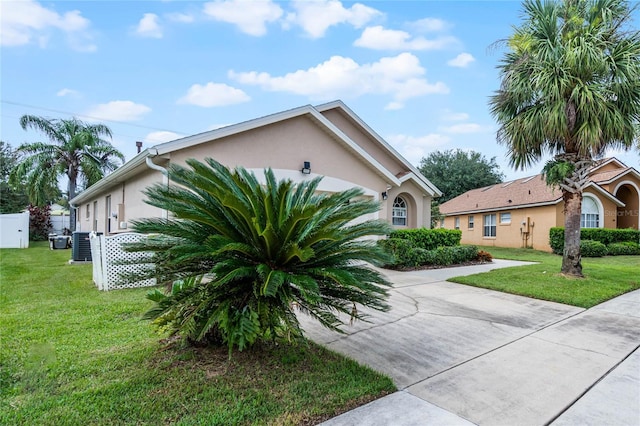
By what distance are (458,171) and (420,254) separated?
31.9 m

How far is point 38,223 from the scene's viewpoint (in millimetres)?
27141

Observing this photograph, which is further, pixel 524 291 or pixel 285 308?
pixel 524 291

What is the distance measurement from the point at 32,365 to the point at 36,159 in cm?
2389

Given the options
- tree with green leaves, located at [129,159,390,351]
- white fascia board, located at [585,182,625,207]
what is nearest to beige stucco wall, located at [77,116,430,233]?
tree with green leaves, located at [129,159,390,351]

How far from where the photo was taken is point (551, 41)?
9617 millimetres

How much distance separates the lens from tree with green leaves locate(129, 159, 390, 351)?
3.08 m

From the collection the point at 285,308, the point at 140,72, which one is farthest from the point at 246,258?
the point at 140,72

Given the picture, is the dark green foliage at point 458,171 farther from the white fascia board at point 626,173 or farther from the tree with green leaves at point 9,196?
the tree with green leaves at point 9,196

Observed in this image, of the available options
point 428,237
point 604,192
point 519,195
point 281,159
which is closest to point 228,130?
point 281,159

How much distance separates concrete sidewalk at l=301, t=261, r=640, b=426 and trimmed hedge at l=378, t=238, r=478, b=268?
4.34m

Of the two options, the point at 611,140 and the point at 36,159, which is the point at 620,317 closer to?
the point at 611,140

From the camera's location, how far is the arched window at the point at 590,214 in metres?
21.7

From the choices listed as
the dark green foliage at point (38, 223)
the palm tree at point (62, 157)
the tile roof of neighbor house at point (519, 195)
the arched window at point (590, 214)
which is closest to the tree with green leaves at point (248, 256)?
the tile roof of neighbor house at point (519, 195)

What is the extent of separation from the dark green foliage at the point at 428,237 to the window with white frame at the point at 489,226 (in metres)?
11.9
